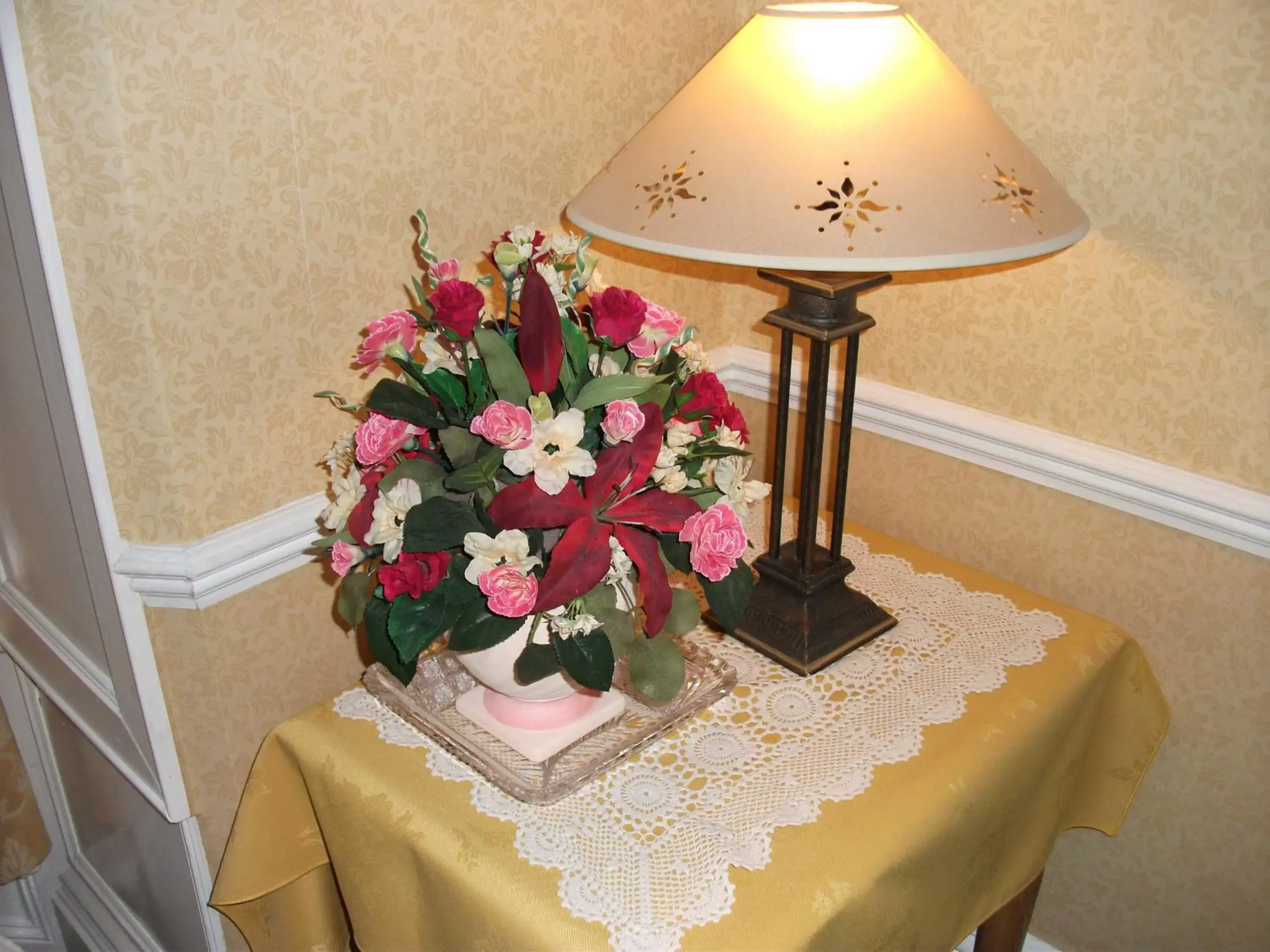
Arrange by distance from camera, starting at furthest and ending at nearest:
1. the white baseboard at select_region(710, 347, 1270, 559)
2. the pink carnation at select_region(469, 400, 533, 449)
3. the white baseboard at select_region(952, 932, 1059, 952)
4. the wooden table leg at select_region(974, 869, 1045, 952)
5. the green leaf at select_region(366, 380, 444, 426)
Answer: the white baseboard at select_region(952, 932, 1059, 952)
the wooden table leg at select_region(974, 869, 1045, 952)
the white baseboard at select_region(710, 347, 1270, 559)
the green leaf at select_region(366, 380, 444, 426)
the pink carnation at select_region(469, 400, 533, 449)

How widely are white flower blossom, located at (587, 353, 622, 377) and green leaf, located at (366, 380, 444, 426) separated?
0.15 metres

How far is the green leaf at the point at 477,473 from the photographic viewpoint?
94 centimetres

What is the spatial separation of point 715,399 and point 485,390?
23cm

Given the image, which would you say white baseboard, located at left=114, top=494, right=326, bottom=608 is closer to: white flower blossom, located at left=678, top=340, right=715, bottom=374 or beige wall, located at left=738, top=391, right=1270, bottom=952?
white flower blossom, located at left=678, top=340, right=715, bottom=374

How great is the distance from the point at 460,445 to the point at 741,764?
0.45 metres

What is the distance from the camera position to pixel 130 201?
39.0 inches

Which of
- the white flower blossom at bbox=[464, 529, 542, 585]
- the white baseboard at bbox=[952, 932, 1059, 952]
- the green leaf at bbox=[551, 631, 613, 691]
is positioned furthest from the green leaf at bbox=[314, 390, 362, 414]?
the white baseboard at bbox=[952, 932, 1059, 952]

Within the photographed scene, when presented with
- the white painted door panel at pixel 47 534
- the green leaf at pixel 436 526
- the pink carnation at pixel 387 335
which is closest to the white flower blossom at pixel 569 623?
the green leaf at pixel 436 526

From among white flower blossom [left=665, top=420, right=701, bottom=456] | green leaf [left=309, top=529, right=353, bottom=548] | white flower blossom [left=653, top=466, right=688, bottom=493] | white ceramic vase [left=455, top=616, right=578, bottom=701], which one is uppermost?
white flower blossom [left=665, top=420, right=701, bottom=456]

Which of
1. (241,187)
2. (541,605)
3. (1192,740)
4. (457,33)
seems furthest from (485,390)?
(1192,740)

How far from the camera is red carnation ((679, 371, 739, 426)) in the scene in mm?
1037

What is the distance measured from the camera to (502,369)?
941 millimetres

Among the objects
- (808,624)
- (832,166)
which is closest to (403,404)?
(832,166)

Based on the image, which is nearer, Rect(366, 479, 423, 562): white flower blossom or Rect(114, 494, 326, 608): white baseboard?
Rect(366, 479, 423, 562): white flower blossom
